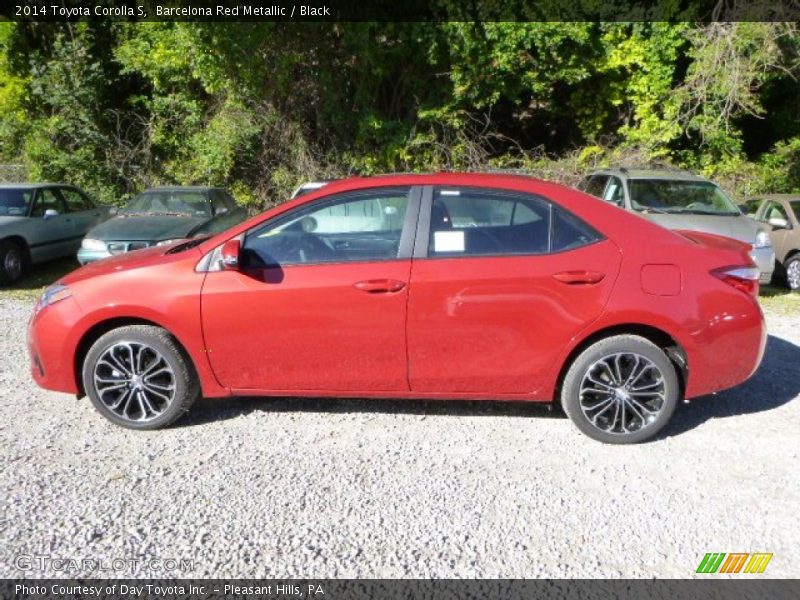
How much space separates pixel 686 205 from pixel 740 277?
496 cm

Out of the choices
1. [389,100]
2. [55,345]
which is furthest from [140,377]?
[389,100]

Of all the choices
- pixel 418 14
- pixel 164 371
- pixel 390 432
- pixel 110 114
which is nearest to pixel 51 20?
pixel 110 114

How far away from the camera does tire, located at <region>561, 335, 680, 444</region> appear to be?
149 inches

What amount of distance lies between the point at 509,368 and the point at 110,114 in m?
15.1

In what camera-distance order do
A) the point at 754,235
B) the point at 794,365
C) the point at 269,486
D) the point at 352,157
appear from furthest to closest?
the point at 352,157, the point at 754,235, the point at 794,365, the point at 269,486

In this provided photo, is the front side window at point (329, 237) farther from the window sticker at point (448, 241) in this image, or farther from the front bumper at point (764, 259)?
the front bumper at point (764, 259)

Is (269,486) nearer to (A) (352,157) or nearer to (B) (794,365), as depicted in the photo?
(B) (794,365)

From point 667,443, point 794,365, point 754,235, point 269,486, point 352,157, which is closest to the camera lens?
point 269,486

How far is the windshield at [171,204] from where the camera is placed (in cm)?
919

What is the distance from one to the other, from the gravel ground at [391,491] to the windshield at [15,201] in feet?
19.3

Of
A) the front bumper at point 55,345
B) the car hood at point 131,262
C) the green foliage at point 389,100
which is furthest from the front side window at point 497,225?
the green foliage at point 389,100

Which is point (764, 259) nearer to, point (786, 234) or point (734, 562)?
point (786, 234)

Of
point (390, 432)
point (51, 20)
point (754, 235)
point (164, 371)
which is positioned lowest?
point (390, 432)

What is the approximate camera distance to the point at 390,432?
400cm
